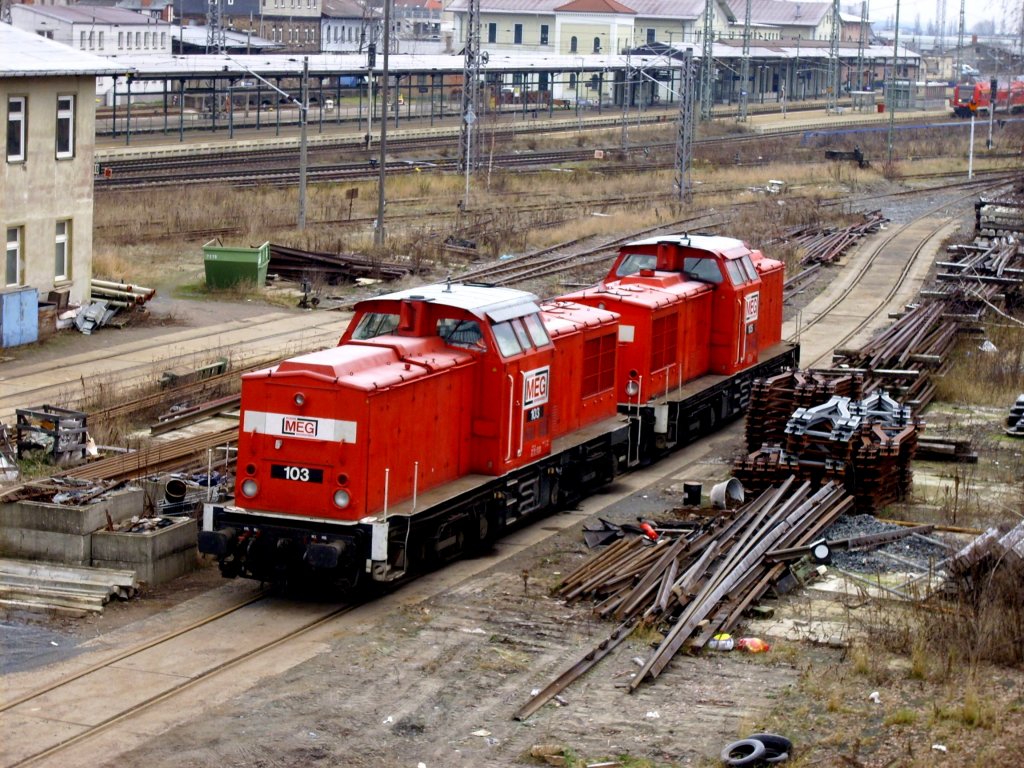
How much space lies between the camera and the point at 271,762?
1145 centimetres

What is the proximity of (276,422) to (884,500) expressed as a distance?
8.34m

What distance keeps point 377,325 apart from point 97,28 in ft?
282

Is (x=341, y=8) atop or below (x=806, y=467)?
atop

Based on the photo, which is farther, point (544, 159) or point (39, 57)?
point (544, 159)

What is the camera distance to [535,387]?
18250 mm

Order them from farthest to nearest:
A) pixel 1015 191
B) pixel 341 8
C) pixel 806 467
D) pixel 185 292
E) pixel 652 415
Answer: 1. pixel 341 8
2. pixel 1015 191
3. pixel 185 292
4. pixel 652 415
5. pixel 806 467

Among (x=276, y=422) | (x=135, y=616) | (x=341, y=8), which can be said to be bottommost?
(x=135, y=616)

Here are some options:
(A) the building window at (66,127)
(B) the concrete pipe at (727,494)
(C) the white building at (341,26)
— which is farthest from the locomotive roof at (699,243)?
(C) the white building at (341,26)

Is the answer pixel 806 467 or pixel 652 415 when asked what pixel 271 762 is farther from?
pixel 652 415

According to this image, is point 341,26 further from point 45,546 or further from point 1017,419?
point 45,546

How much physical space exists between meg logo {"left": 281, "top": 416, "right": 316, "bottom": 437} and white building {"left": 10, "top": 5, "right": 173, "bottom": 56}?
80855 mm

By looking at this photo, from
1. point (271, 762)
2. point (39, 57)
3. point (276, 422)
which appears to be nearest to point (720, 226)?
point (39, 57)

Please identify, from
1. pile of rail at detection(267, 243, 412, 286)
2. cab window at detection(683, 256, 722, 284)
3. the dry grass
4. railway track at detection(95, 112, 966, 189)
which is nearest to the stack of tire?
cab window at detection(683, 256, 722, 284)

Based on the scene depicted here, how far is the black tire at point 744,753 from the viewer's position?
11406mm
